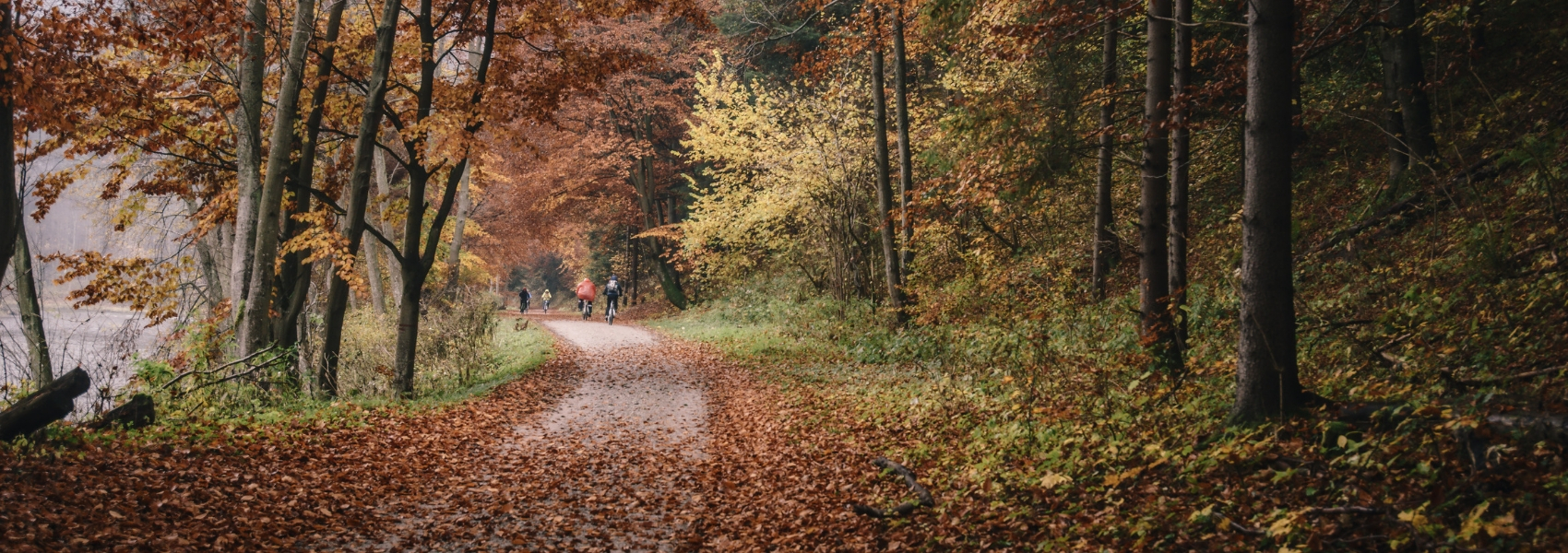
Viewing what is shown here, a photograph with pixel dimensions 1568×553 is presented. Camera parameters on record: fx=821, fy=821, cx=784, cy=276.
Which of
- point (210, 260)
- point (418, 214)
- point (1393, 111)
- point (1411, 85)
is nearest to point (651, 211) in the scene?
point (210, 260)

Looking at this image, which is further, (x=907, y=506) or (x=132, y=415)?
(x=132, y=415)

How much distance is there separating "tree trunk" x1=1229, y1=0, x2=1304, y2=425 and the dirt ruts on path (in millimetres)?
2690

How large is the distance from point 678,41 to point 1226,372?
2358cm

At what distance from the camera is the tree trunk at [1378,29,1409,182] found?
30.6ft

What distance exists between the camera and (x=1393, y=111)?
9.55m

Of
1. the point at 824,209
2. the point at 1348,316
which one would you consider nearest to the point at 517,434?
the point at 1348,316

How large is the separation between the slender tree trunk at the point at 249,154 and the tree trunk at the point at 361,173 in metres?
1.07

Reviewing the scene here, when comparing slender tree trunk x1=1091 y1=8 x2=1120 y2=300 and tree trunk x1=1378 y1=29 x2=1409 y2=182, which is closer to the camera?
tree trunk x1=1378 y1=29 x2=1409 y2=182

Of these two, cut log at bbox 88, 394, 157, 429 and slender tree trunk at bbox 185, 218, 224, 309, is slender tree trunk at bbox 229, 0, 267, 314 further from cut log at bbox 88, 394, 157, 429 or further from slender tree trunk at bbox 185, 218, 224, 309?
slender tree trunk at bbox 185, 218, 224, 309

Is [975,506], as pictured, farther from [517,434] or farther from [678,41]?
[678,41]

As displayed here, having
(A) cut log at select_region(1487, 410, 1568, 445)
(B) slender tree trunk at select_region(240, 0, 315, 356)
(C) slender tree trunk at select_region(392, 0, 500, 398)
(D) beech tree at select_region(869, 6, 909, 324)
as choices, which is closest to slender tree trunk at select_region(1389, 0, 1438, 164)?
(A) cut log at select_region(1487, 410, 1568, 445)

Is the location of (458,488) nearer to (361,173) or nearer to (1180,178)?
(361,173)

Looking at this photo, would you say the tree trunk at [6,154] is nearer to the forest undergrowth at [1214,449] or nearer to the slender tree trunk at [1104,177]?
the forest undergrowth at [1214,449]

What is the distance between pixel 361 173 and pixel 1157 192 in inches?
377
